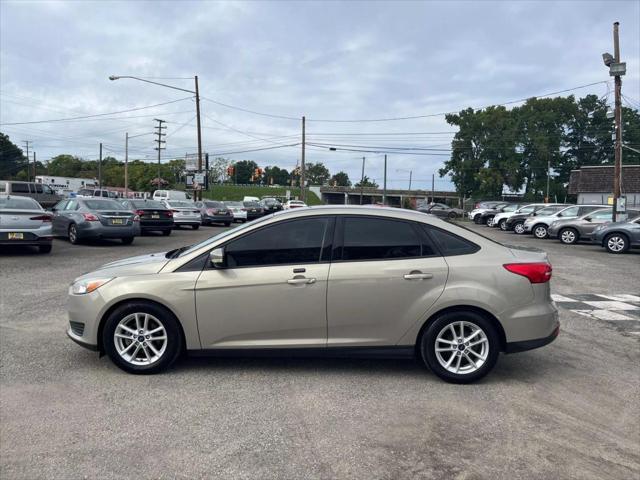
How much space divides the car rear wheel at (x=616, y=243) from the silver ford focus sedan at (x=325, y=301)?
1492cm

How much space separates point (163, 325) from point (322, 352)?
1433 mm

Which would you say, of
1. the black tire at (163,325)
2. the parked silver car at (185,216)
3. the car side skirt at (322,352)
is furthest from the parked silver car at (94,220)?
the car side skirt at (322,352)

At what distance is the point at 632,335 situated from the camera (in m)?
6.65

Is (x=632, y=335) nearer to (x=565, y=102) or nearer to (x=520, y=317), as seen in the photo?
(x=520, y=317)

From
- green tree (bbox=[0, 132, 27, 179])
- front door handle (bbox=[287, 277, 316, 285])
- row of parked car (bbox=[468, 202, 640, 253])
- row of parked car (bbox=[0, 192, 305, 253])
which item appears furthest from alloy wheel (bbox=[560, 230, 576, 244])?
green tree (bbox=[0, 132, 27, 179])

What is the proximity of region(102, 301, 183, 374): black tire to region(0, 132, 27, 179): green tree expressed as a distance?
10853 cm

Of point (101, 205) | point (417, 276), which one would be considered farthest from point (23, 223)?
point (417, 276)

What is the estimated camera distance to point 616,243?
17.6m

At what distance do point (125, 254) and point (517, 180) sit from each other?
66083 millimetres

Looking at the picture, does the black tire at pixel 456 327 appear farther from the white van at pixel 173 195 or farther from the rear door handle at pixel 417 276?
the white van at pixel 173 195

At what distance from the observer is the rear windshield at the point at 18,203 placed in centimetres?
1252

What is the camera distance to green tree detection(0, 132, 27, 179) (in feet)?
318

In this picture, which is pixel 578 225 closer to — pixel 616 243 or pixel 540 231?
pixel 540 231

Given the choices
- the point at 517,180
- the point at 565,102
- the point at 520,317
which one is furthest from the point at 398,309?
the point at 565,102
